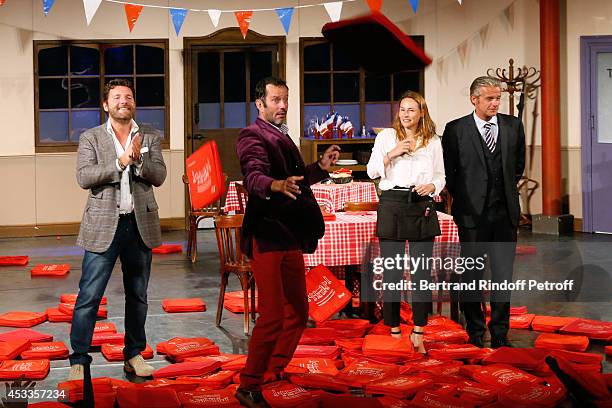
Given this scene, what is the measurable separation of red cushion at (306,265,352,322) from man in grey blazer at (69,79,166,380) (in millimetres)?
1303

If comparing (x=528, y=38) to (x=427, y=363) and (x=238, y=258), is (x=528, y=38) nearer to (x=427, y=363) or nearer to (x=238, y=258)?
(x=238, y=258)

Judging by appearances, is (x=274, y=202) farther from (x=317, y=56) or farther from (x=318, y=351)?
(x=317, y=56)

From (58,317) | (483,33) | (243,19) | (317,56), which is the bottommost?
(58,317)

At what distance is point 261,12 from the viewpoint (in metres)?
11.3

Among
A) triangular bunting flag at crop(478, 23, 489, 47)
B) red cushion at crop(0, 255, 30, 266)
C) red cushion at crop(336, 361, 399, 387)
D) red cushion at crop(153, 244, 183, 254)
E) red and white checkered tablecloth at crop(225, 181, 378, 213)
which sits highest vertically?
triangular bunting flag at crop(478, 23, 489, 47)

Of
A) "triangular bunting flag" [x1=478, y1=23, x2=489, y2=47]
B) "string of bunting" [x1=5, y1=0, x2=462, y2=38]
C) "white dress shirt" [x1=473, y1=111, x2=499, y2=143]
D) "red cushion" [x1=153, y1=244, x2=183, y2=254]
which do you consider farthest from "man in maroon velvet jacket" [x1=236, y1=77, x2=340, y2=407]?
"triangular bunting flag" [x1=478, y1=23, x2=489, y2=47]

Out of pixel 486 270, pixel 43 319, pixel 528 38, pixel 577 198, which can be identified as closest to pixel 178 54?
pixel 528 38

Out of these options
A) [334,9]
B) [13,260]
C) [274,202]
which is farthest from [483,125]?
[334,9]

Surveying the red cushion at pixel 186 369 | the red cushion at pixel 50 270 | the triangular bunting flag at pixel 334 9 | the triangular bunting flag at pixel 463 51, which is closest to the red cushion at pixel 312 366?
the red cushion at pixel 186 369

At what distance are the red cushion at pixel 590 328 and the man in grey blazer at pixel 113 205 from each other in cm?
249

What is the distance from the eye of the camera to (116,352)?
16.9 ft

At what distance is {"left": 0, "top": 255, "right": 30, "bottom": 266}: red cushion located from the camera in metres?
8.64

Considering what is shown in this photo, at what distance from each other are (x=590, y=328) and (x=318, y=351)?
1659 mm

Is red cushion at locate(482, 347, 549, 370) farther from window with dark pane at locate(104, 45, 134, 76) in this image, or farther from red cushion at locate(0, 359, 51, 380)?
window with dark pane at locate(104, 45, 134, 76)
